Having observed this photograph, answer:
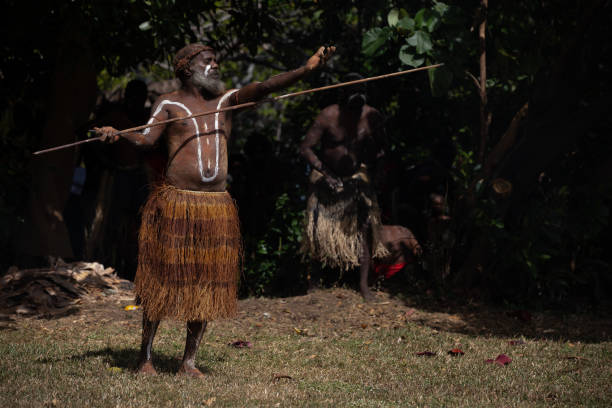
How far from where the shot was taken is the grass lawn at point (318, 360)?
3.86 m

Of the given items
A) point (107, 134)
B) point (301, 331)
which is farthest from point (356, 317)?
point (107, 134)

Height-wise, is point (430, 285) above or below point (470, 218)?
below

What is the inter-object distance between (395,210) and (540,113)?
2404 millimetres

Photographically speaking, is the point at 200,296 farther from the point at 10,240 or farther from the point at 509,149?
the point at 10,240

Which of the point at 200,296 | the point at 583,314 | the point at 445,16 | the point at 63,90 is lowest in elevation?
the point at 583,314

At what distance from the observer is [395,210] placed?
8562mm

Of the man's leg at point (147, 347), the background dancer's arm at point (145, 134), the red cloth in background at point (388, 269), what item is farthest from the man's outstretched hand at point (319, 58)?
the red cloth in background at point (388, 269)

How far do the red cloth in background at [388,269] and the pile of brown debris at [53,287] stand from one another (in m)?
2.68

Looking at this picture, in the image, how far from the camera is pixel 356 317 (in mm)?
6637

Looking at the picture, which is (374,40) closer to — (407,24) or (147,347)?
(407,24)

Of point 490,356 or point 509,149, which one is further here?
point 509,149

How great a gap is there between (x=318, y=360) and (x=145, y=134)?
1939mm

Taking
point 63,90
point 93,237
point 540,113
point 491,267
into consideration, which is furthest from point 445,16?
point 93,237

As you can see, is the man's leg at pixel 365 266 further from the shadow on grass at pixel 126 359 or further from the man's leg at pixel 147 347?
the man's leg at pixel 147 347
